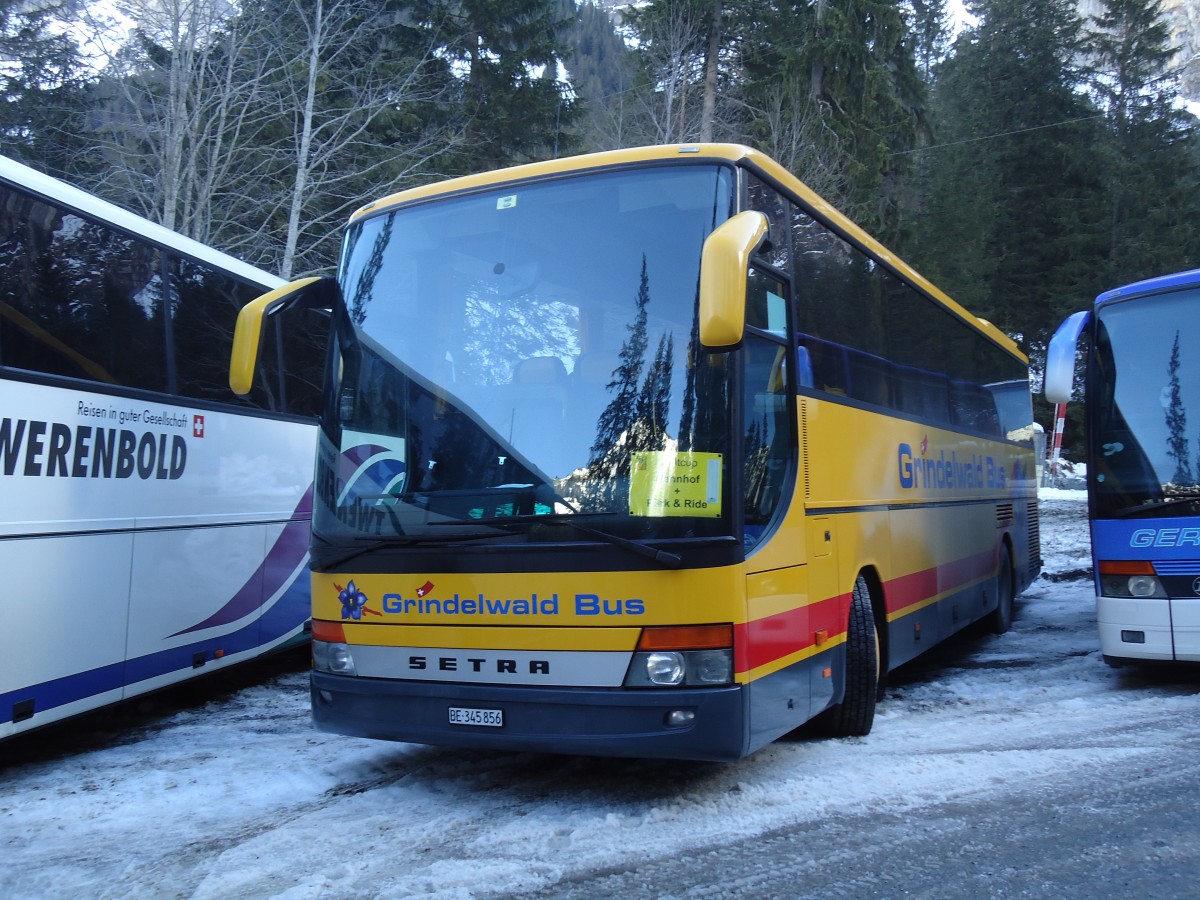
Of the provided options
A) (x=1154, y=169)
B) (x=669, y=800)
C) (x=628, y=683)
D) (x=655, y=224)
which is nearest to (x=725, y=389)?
(x=655, y=224)

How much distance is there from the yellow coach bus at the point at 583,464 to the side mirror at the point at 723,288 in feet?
0.04

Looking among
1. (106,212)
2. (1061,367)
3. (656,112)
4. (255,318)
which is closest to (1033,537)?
(1061,367)

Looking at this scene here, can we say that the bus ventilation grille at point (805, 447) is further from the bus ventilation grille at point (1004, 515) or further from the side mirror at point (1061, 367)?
the bus ventilation grille at point (1004, 515)

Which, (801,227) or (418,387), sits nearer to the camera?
(418,387)

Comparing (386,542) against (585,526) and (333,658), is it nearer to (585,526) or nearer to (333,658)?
(333,658)

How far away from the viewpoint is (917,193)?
109 ft

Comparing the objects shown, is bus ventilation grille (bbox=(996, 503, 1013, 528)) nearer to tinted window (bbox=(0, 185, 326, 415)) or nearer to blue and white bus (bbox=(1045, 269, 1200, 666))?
blue and white bus (bbox=(1045, 269, 1200, 666))

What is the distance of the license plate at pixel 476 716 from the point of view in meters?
5.07

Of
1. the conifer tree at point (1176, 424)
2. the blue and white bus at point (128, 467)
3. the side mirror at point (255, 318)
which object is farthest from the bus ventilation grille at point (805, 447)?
the blue and white bus at point (128, 467)

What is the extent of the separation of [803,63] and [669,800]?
24831 mm

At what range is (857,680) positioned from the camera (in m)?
6.41

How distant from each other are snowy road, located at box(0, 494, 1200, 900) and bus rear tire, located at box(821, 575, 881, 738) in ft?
0.66

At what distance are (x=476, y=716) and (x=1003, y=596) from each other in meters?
7.86

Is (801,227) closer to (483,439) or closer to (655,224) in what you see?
(655,224)
